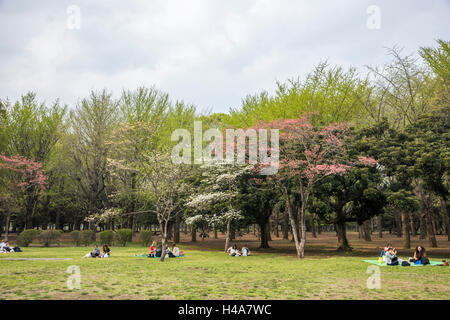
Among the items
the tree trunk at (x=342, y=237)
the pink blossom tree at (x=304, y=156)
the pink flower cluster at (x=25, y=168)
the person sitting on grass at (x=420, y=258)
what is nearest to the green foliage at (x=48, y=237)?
the pink flower cluster at (x=25, y=168)

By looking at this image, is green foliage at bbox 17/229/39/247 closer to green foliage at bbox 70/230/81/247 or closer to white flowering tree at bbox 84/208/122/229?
green foliage at bbox 70/230/81/247

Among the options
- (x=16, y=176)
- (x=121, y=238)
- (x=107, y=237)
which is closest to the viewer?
(x=107, y=237)

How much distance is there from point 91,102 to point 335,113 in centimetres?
2663

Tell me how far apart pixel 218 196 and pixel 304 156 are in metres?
7.15

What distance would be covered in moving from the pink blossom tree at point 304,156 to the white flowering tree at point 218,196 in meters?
3.35

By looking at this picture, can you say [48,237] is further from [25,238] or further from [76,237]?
[76,237]

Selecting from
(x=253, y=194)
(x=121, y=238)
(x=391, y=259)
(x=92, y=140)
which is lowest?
(x=121, y=238)

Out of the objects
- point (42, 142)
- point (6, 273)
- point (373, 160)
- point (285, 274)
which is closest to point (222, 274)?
→ point (285, 274)

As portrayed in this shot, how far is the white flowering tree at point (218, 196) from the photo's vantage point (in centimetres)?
2375

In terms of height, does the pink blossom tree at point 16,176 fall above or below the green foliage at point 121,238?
above

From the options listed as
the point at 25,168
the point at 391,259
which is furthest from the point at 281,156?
the point at 25,168

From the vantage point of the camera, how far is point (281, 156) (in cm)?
2114

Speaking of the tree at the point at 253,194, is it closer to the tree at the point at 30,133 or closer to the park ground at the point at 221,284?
the park ground at the point at 221,284

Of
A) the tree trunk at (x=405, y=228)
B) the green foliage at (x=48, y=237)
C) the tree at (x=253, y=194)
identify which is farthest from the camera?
the green foliage at (x=48, y=237)
